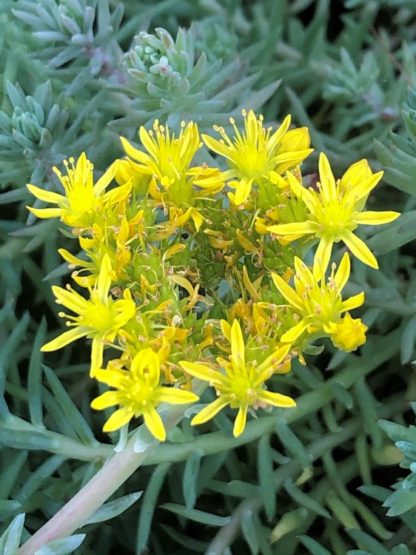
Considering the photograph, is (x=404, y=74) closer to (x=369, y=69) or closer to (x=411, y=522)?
(x=369, y=69)

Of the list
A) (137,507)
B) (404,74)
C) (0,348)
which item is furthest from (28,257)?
(404,74)

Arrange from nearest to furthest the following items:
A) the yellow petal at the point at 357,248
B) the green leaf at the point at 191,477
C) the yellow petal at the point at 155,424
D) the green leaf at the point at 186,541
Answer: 1. the yellow petal at the point at 155,424
2. the yellow petal at the point at 357,248
3. the green leaf at the point at 191,477
4. the green leaf at the point at 186,541

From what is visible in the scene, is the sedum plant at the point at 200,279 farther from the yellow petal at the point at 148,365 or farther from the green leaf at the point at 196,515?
the green leaf at the point at 196,515

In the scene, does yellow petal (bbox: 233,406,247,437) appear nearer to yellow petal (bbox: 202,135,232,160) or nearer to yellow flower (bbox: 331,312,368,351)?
yellow flower (bbox: 331,312,368,351)

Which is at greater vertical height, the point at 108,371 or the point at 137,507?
the point at 108,371

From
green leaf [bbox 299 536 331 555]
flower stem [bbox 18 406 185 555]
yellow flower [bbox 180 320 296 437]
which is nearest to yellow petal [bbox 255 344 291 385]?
yellow flower [bbox 180 320 296 437]

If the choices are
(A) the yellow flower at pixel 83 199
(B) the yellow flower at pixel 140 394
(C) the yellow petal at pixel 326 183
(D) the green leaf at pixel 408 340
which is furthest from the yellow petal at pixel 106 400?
(D) the green leaf at pixel 408 340

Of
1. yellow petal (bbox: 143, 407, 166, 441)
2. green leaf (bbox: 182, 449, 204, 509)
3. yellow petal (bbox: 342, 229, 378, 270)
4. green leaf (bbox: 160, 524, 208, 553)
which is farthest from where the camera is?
green leaf (bbox: 160, 524, 208, 553)
